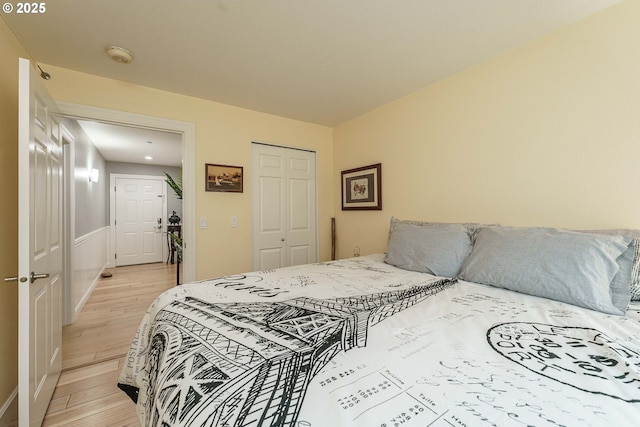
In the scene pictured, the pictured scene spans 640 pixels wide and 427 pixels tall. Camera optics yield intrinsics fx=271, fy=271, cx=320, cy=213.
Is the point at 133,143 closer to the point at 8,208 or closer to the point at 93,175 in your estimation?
the point at 93,175

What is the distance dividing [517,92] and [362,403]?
230 centimetres

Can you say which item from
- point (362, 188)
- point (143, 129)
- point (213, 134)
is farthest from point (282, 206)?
point (143, 129)

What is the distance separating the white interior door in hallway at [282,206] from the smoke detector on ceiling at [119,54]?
137 cm

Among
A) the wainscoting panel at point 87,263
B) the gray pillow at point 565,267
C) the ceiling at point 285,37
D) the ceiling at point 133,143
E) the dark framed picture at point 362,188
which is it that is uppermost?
the ceiling at point 133,143

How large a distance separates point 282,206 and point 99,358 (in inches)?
86.2

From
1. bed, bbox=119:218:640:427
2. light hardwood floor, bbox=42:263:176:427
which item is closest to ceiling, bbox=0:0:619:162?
bed, bbox=119:218:640:427

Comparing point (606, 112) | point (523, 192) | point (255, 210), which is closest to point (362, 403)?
point (523, 192)

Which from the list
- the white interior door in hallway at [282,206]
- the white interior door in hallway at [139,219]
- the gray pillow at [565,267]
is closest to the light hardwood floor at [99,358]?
the white interior door in hallway at [282,206]

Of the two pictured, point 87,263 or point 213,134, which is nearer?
point 213,134

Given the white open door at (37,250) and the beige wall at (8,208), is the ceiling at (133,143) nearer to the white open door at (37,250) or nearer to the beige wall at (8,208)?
the beige wall at (8,208)

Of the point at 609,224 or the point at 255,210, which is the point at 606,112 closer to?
the point at 609,224

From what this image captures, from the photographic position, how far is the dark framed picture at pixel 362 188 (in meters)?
3.06

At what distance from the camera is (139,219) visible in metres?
6.27

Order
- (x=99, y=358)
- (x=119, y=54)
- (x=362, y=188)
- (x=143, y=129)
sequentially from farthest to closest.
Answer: (x=362, y=188) → (x=143, y=129) → (x=99, y=358) → (x=119, y=54)
